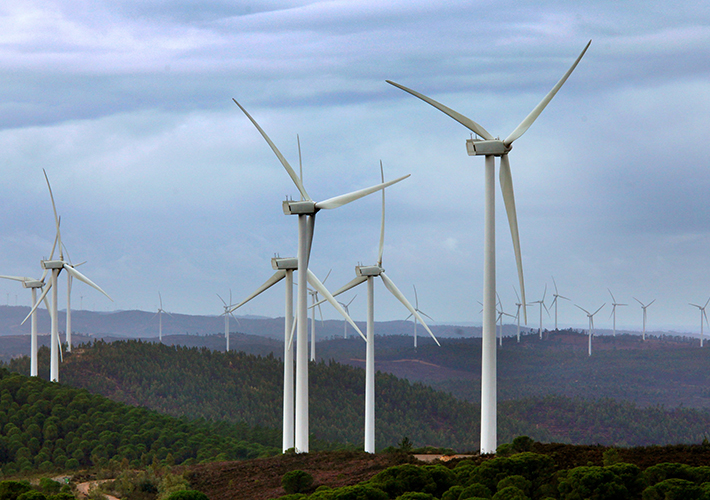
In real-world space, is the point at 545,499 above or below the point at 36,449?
above

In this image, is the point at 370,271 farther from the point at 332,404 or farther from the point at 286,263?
the point at 332,404

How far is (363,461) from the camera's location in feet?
144

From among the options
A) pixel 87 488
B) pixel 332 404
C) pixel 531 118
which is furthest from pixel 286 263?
pixel 332 404

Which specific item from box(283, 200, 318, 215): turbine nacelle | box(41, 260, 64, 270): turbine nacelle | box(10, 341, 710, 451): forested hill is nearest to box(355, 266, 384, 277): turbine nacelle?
box(283, 200, 318, 215): turbine nacelle

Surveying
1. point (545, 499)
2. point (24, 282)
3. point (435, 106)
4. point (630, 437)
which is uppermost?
point (435, 106)

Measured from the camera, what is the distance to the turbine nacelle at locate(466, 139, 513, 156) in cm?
4150

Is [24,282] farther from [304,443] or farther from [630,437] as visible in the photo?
[630,437]

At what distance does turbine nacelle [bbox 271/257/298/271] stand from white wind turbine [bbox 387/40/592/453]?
21.2 meters

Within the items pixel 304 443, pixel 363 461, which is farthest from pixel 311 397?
pixel 363 461

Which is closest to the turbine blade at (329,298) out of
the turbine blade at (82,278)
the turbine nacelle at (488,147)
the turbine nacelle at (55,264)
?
the turbine nacelle at (488,147)

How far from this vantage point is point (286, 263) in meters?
60.2

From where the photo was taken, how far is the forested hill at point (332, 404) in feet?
380

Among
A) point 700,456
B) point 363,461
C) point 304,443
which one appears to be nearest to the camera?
point 700,456

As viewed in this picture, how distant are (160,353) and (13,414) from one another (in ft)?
190
